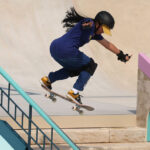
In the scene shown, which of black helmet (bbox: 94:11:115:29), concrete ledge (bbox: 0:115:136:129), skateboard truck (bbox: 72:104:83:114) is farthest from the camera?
concrete ledge (bbox: 0:115:136:129)

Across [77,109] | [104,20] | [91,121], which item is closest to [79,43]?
[104,20]

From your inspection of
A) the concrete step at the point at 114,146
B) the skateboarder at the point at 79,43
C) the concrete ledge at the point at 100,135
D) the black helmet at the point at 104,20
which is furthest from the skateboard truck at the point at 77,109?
the black helmet at the point at 104,20

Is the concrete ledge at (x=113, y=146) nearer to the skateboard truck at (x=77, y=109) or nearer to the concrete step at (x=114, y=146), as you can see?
the concrete step at (x=114, y=146)

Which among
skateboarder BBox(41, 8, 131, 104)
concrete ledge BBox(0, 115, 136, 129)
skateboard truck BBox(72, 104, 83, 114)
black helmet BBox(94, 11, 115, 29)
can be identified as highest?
black helmet BBox(94, 11, 115, 29)

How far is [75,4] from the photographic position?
22.0 m

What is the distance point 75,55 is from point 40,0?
1439 centimetres

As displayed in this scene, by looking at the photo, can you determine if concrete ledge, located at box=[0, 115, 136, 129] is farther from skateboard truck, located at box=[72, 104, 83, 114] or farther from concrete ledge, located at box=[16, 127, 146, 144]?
skateboard truck, located at box=[72, 104, 83, 114]

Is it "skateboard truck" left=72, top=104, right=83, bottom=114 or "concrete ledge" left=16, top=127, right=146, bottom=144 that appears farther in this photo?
→ "concrete ledge" left=16, top=127, right=146, bottom=144

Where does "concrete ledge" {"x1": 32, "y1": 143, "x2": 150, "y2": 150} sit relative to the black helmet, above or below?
below

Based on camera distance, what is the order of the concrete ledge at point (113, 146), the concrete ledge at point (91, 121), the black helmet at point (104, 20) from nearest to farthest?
1. the black helmet at point (104, 20)
2. the concrete ledge at point (113, 146)
3. the concrete ledge at point (91, 121)

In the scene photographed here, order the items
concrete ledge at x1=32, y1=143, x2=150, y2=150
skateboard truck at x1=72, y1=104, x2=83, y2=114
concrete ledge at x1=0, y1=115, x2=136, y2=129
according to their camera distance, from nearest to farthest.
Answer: skateboard truck at x1=72, y1=104, x2=83, y2=114
concrete ledge at x1=32, y1=143, x2=150, y2=150
concrete ledge at x1=0, y1=115, x2=136, y2=129

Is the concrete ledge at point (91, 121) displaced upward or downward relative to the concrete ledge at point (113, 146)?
upward

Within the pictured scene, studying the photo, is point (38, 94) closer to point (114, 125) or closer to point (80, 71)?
point (114, 125)

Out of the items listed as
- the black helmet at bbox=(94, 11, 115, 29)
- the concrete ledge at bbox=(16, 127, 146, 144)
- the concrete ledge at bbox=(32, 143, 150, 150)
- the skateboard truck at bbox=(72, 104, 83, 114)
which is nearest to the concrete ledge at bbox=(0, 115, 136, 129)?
the concrete ledge at bbox=(16, 127, 146, 144)
